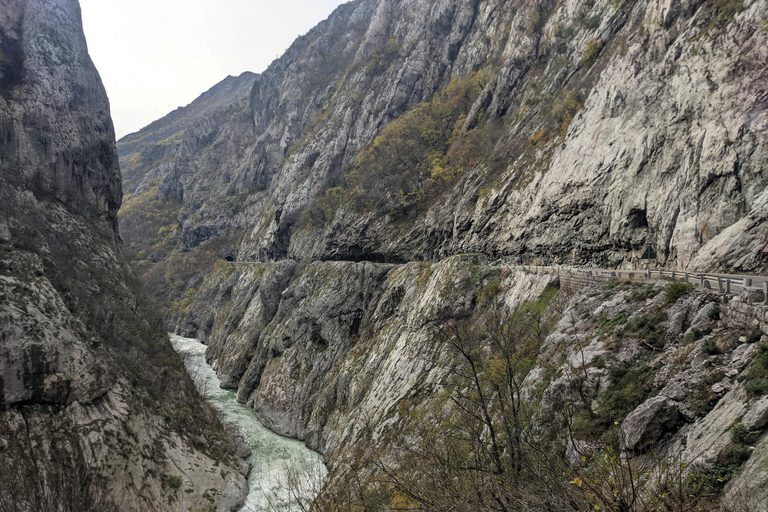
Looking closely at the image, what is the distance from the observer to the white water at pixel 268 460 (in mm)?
20188

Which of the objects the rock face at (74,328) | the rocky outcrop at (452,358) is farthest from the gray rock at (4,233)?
the rocky outcrop at (452,358)

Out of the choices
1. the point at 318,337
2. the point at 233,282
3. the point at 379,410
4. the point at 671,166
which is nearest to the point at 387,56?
the point at 233,282

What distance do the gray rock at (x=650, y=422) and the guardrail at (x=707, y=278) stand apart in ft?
10.1

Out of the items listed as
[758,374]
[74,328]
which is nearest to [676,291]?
[758,374]

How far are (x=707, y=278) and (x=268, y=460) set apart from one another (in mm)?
28533

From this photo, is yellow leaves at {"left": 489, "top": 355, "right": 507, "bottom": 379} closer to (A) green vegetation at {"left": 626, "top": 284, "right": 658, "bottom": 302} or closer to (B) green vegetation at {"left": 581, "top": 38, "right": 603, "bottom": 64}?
(A) green vegetation at {"left": 626, "top": 284, "right": 658, "bottom": 302}

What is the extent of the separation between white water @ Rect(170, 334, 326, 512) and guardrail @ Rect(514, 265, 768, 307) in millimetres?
15529

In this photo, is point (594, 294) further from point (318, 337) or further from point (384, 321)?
point (318, 337)

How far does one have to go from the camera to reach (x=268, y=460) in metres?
26.9

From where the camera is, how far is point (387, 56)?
73125 millimetres

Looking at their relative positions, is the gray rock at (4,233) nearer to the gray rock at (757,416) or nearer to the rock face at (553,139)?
the gray rock at (757,416)

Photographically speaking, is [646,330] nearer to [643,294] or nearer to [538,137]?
[643,294]

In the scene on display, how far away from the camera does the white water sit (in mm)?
20188

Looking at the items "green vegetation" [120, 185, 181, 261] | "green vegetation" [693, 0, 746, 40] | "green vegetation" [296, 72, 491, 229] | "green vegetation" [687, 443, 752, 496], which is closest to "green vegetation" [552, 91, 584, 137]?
"green vegetation" [693, 0, 746, 40]
